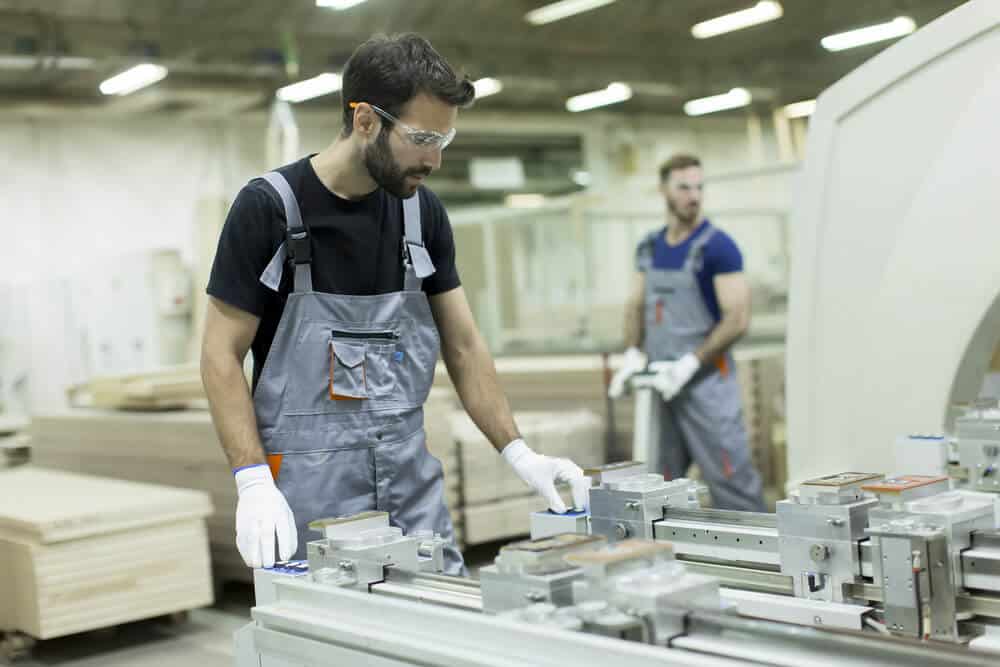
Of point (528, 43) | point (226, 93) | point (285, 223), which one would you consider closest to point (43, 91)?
point (226, 93)

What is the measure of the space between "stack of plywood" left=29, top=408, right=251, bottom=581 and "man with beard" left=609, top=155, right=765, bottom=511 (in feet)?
6.31

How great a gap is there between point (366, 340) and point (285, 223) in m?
0.30

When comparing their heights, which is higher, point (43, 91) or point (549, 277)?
point (43, 91)

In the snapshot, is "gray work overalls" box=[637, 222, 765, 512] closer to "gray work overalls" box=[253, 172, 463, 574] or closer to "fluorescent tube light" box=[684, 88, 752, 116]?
"gray work overalls" box=[253, 172, 463, 574]

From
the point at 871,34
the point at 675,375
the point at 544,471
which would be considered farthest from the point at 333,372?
the point at 871,34

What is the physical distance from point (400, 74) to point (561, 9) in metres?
7.71

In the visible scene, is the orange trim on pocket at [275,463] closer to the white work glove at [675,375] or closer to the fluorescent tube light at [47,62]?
the white work glove at [675,375]

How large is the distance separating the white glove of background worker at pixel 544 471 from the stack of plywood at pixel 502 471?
2753 millimetres

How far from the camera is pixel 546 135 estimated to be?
46.0 ft

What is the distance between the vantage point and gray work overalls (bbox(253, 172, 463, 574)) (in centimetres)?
235

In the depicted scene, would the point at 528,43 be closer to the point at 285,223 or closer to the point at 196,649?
the point at 196,649

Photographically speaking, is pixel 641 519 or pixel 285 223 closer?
pixel 641 519

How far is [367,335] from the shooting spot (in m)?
2.42

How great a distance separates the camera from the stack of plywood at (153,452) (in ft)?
16.7
